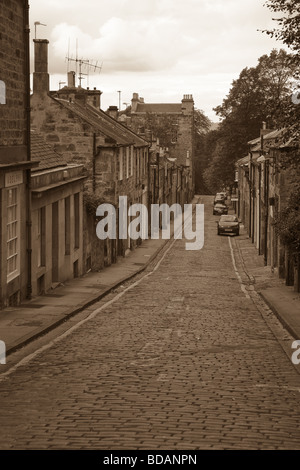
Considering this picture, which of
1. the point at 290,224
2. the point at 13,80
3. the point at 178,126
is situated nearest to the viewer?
the point at 13,80

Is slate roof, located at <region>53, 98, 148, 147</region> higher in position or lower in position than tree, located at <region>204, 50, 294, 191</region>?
lower

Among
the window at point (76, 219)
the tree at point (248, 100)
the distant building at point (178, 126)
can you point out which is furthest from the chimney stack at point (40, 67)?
the distant building at point (178, 126)

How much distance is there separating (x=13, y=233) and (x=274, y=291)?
1053 centimetres

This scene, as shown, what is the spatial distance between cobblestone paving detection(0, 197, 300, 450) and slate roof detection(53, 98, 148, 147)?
17992 millimetres

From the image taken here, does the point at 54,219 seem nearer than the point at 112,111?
Yes

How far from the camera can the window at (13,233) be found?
779 inches

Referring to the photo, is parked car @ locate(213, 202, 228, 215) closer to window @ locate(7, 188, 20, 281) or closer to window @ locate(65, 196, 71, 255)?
window @ locate(65, 196, 71, 255)

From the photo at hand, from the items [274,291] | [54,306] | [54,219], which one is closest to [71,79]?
[54,219]

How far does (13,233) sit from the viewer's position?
20203 millimetres

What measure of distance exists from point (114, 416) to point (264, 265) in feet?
96.5

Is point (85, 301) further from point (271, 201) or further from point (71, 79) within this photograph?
point (71, 79)

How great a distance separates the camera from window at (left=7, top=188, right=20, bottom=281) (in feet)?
64.9

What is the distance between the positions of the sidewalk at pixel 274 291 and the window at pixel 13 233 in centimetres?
720

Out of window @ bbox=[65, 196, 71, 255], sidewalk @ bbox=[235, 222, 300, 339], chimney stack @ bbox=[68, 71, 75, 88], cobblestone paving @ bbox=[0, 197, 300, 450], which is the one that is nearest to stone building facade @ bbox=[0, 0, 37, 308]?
cobblestone paving @ bbox=[0, 197, 300, 450]
